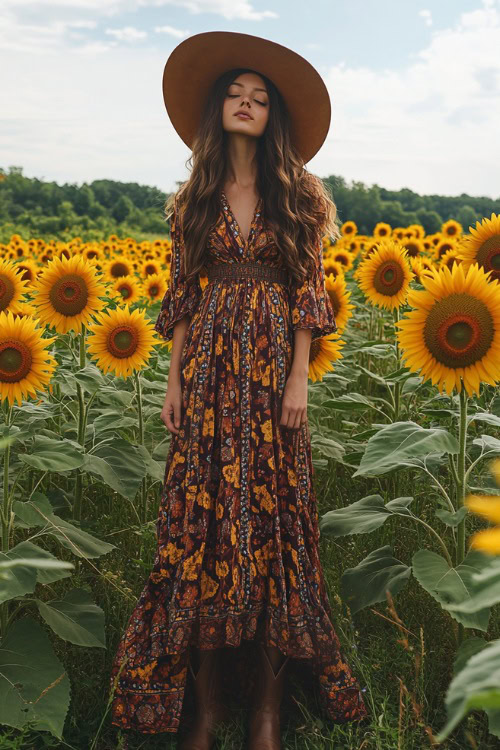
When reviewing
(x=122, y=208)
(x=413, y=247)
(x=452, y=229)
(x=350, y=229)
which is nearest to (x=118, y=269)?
(x=413, y=247)

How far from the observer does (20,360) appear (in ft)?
8.45

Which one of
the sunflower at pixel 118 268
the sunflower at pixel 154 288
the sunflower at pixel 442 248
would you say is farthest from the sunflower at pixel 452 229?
the sunflower at pixel 118 268

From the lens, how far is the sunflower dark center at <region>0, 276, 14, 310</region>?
3.31 m

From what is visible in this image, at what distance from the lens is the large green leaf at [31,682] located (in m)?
2.20

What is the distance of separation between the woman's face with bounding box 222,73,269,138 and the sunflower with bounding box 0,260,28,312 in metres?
1.22

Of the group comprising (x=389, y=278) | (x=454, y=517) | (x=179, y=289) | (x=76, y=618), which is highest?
(x=389, y=278)

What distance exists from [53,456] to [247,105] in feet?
4.41

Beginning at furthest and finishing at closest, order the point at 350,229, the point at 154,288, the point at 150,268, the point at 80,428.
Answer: the point at 350,229, the point at 150,268, the point at 154,288, the point at 80,428

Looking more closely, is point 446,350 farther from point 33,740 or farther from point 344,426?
point 344,426

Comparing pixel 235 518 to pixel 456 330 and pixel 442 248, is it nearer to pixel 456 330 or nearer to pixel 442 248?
pixel 456 330

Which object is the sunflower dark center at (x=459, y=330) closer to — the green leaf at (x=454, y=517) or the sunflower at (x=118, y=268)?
the green leaf at (x=454, y=517)

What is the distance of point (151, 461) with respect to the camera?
3.17m

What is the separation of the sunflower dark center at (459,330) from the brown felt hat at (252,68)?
92cm

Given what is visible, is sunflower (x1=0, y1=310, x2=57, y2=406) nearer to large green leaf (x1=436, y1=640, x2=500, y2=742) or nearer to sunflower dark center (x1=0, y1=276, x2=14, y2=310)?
sunflower dark center (x1=0, y1=276, x2=14, y2=310)
